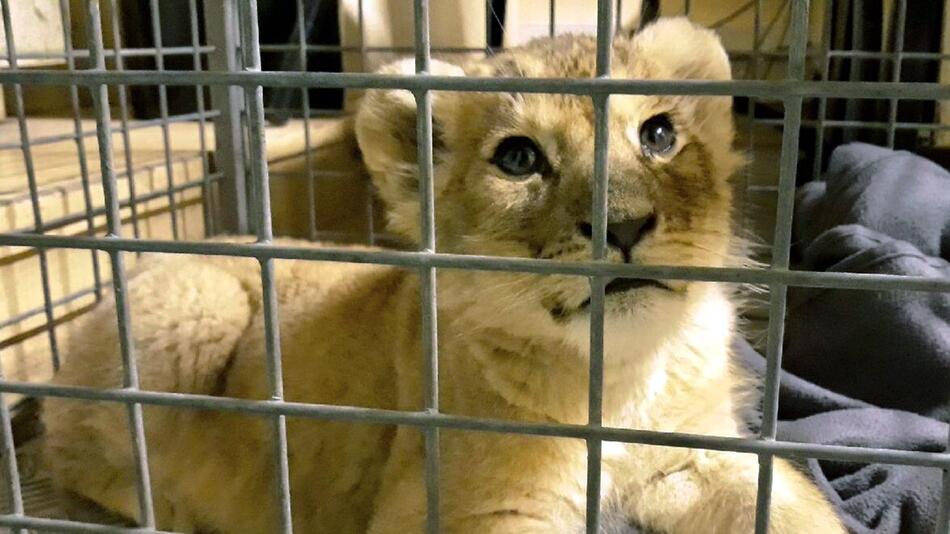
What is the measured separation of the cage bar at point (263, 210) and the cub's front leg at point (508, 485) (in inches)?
12.8

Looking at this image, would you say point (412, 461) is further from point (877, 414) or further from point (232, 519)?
point (877, 414)

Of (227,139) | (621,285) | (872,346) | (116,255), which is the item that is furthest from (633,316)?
(227,139)

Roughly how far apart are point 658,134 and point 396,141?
42 cm

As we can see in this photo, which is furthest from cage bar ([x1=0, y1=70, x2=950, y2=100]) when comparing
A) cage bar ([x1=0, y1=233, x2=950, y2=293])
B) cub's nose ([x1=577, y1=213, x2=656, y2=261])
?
cub's nose ([x1=577, y1=213, x2=656, y2=261])

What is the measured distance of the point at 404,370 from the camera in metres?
1.50

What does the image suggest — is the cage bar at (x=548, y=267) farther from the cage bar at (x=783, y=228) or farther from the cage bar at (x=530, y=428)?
the cage bar at (x=530, y=428)

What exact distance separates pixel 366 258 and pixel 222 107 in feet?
5.30

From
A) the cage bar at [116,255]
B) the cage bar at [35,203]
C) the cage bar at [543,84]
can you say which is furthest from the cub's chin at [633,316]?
the cage bar at [35,203]

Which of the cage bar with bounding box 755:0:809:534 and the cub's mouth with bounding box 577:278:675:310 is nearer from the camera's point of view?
the cage bar with bounding box 755:0:809:534

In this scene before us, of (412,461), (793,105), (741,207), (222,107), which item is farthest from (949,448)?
(222,107)

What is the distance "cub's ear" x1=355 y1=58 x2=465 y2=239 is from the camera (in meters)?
1.38

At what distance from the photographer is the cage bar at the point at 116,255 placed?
97 cm

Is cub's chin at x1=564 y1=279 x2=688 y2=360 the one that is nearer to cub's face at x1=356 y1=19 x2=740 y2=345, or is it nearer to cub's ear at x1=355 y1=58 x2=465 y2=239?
cub's face at x1=356 y1=19 x2=740 y2=345

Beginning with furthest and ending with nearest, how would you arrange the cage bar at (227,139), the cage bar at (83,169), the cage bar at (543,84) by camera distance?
the cage bar at (227,139) < the cage bar at (83,169) < the cage bar at (543,84)
